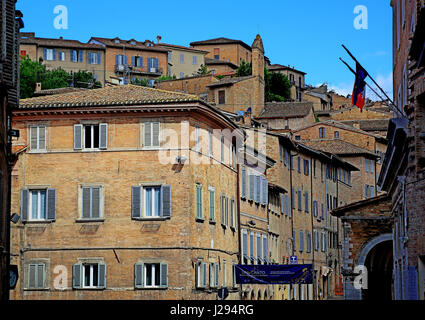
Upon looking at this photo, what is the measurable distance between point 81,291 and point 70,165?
5.87 meters

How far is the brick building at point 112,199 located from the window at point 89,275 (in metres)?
0.04

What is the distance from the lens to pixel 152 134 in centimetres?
4506

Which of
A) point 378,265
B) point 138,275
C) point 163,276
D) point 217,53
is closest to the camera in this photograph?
point 163,276

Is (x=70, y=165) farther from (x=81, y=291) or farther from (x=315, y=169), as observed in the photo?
(x=315, y=169)

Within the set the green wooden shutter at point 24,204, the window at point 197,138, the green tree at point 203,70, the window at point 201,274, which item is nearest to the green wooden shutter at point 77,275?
the green wooden shutter at point 24,204

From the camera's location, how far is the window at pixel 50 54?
412ft

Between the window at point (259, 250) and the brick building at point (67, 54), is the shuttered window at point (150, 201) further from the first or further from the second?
the brick building at point (67, 54)

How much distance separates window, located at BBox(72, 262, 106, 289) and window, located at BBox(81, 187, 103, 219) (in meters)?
2.24

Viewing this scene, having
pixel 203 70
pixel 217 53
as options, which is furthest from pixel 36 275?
pixel 217 53

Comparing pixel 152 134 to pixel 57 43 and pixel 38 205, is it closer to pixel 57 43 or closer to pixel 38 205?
pixel 38 205

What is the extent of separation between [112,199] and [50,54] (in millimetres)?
83901

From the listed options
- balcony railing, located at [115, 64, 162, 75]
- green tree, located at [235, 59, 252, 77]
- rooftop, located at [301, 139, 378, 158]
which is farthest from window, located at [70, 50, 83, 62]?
rooftop, located at [301, 139, 378, 158]
